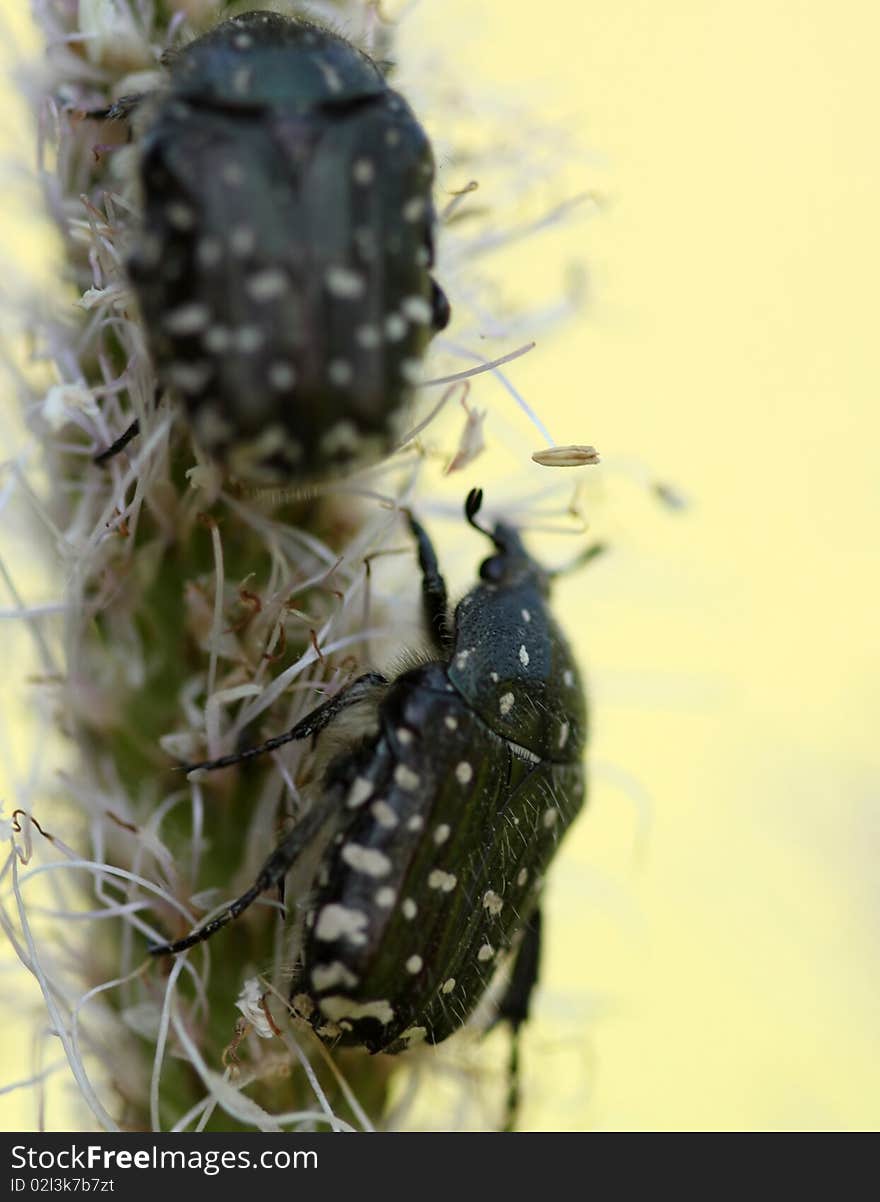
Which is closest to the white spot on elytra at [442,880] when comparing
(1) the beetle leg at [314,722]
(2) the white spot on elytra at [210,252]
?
(1) the beetle leg at [314,722]

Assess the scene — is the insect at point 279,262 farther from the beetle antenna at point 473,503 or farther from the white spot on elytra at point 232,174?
the beetle antenna at point 473,503

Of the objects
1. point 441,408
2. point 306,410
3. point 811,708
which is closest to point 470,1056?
point 441,408

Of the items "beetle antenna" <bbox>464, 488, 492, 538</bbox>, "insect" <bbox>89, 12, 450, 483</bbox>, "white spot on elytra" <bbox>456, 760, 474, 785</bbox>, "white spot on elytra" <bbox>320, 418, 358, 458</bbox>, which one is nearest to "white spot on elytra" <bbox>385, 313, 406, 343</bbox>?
"insect" <bbox>89, 12, 450, 483</bbox>

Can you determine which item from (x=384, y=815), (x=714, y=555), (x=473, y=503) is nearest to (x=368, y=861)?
(x=384, y=815)

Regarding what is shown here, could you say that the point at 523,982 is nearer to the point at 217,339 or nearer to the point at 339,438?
the point at 339,438

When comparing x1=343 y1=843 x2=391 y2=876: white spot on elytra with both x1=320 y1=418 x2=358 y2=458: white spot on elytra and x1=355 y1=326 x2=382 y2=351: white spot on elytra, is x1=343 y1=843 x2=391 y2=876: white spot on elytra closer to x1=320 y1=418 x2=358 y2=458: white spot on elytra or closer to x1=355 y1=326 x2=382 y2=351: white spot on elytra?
x1=320 y1=418 x2=358 y2=458: white spot on elytra

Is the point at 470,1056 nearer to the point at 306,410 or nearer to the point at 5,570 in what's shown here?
the point at 5,570
